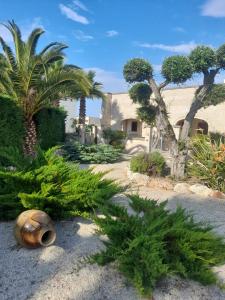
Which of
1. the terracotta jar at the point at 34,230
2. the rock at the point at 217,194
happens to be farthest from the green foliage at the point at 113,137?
the terracotta jar at the point at 34,230

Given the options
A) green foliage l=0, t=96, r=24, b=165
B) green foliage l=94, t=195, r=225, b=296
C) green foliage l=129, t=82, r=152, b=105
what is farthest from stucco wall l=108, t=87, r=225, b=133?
green foliage l=94, t=195, r=225, b=296

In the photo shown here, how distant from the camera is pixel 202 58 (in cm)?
974

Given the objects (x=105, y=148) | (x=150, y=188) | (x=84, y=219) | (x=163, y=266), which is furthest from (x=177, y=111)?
(x=163, y=266)

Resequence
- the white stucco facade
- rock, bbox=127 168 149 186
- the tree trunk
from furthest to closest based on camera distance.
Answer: the white stucco facade, the tree trunk, rock, bbox=127 168 149 186

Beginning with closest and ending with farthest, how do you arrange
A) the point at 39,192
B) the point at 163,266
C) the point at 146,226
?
the point at 163,266 < the point at 146,226 < the point at 39,192

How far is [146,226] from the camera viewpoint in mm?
3084

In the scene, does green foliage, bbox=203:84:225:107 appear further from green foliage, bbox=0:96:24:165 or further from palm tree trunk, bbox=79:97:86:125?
green foliage, bbox=0:96:24:165

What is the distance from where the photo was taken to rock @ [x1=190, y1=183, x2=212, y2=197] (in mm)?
7695

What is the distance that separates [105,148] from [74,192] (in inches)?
374

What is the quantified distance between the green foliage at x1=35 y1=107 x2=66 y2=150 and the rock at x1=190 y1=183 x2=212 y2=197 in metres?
7.08

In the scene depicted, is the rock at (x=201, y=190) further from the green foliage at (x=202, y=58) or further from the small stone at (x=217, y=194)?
the green foliage at (x=202, y=58)

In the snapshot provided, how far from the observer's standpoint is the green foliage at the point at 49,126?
13.4 metres

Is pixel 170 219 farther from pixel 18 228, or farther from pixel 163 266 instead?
pixel 18 228

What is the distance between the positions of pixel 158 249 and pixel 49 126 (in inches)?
485
